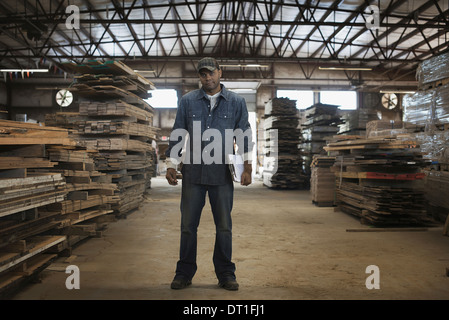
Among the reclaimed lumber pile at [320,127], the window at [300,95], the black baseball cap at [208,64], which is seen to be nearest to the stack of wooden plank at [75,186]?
the black baseball cap at [208,64]

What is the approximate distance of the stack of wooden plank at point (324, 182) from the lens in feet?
30.4

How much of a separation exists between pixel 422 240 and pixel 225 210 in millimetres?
3769

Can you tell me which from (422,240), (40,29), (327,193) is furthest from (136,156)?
(40,29)

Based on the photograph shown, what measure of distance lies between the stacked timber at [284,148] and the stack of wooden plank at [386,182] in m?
5.66

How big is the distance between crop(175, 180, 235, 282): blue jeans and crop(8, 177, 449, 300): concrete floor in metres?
0.20

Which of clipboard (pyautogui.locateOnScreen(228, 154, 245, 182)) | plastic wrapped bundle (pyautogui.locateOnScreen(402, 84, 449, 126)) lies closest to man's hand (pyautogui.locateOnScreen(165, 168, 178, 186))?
clipboard (pyautogui.locateOnScreen(228, 154, 245, 182))

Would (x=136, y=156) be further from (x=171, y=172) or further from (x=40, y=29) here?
(x=40, y=29)

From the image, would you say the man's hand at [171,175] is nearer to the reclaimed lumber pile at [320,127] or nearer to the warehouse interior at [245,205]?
the warehouse interior at [245,205]

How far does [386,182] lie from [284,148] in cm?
690

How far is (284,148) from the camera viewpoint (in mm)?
14039

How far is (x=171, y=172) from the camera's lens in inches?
146

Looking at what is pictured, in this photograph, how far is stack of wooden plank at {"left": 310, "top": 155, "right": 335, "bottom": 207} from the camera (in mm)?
9266

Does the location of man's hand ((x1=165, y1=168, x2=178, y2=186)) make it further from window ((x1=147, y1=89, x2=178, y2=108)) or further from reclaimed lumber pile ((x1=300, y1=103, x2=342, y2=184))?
window ((x1=147, y1=89, x2=178, y2=108))
